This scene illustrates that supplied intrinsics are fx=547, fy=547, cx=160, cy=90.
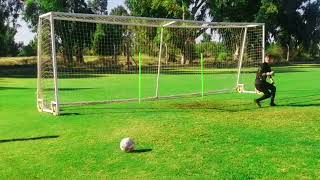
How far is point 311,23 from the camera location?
80312 millimetres

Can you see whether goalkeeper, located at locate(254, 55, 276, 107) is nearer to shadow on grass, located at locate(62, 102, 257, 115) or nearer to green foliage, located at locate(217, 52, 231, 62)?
shadow on grass, located at locate(62, 102, 257, 115)

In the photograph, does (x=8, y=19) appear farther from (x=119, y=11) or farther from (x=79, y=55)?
(x=79, y=55)

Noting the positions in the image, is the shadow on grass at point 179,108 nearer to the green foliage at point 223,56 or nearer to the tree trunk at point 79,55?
the tree trunk at point 79,55

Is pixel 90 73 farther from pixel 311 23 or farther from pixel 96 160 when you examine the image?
pixel 311 23

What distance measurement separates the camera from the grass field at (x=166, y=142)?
29.2ft

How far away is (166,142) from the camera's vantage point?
1130 cm

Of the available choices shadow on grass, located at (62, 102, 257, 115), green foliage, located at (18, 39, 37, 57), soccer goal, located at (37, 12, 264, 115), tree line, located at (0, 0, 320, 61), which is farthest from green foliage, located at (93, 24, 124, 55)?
green foliage, located at (18, 39, 37, 57)

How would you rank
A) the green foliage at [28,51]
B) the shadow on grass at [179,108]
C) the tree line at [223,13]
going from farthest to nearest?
the green foliage at [28,51]
the tree line at [223,13]
the shadow on grass at [179,108]

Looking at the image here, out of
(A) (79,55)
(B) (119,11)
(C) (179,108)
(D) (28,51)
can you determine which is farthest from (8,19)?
(C) (179,108)

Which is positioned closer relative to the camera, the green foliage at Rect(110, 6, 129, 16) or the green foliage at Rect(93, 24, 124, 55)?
the green foliage at Rect(93, 24, 124, 55)

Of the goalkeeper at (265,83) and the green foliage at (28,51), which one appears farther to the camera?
the green foliage at (28,51)

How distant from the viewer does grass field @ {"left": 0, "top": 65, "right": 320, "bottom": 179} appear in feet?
29.2

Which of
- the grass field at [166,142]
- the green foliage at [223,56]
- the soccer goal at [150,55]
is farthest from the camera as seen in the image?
the green foliage at [223,56]

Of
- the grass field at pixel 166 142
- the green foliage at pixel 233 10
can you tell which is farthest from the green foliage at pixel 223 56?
the green foliage at pixel 233 10
